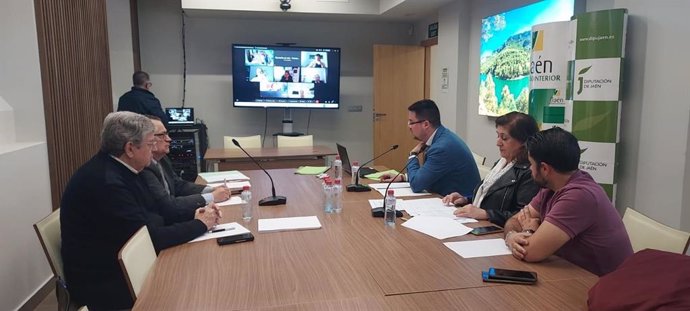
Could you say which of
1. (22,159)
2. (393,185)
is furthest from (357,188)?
(22,159)

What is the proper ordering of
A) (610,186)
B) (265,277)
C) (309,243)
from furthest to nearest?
(610,186) → (309,243) → (265,277)

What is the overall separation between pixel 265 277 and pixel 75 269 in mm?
912

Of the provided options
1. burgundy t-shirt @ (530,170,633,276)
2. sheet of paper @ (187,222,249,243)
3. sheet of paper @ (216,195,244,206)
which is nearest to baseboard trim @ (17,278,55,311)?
sheet of paper @ (216,195,244,206)

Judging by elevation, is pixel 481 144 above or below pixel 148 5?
below

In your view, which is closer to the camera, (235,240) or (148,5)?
(235,240)

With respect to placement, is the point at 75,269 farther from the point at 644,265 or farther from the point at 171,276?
the point at 644,265

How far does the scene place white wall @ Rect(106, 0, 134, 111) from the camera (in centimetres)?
582

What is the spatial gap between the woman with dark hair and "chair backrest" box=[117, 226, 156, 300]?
143cm

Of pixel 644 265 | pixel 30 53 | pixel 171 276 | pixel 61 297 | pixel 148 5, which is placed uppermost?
pixel 148 5

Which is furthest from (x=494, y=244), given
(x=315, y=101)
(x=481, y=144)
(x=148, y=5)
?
(x=148, y=5)

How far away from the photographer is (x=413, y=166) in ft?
10.3

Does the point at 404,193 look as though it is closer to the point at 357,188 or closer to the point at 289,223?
the point at 357,188

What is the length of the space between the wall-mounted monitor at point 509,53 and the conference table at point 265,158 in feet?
5.93

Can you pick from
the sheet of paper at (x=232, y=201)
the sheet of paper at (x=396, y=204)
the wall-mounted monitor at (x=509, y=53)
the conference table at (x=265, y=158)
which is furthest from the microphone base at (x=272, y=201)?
the wall-mounted monitor at (x=509, y=53)
